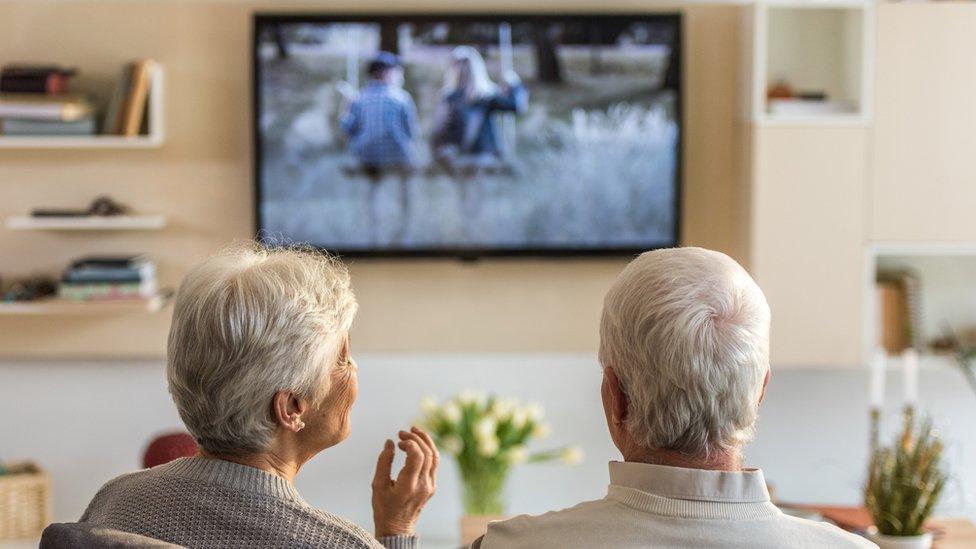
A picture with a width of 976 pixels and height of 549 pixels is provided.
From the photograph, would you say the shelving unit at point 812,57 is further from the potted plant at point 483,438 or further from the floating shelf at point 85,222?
the floating shelf at point 85,222

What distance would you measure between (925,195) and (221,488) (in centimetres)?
275

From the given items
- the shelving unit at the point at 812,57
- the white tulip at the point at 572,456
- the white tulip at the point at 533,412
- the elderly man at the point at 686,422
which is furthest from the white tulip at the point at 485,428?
the elderly man at the point at 686,422

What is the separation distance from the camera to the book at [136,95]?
3686 millimetres

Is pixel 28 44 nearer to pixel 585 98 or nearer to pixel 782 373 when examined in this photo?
pixel 585 98

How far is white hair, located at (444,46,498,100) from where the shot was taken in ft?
12.3

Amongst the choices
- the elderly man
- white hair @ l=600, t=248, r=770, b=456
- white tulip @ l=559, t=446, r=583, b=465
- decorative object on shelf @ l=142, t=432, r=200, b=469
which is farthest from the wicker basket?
white hair @ l=600, t=248, r=770, b=456

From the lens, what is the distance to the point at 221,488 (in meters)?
1.59

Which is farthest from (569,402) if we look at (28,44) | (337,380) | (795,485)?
(337,380)

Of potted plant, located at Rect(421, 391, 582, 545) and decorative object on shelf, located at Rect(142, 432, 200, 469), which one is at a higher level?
decorative object on shelf, located at Rect(142, 432, 200, 469)

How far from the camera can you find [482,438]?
358 cm

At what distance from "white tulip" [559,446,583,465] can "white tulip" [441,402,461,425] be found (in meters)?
0.39

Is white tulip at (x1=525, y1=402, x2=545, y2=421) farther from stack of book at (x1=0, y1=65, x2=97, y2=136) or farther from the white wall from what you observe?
stack of book at (x1=0, y1=65, x2=97, y2=136)

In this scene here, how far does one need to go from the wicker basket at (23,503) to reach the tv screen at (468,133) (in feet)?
3.48

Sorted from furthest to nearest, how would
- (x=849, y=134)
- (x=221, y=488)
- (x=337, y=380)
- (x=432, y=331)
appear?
1. (x=432, y=331)
2. (x=849, y=134)
3. (x=337, y=380)
4. (x=221, y=488)
